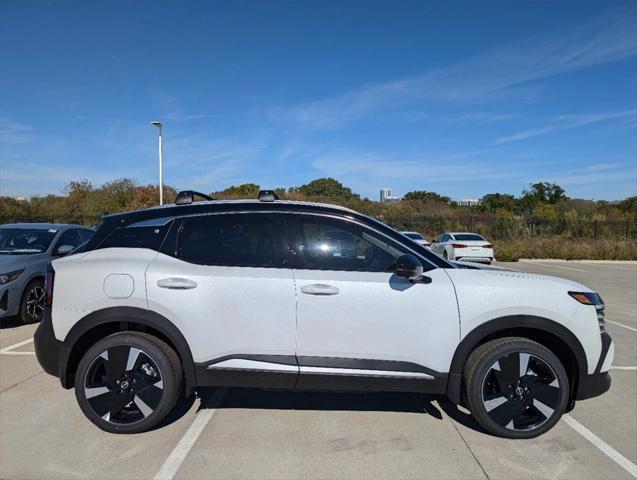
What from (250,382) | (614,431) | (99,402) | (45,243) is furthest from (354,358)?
(45,243)

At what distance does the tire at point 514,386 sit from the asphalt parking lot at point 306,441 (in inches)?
5.9

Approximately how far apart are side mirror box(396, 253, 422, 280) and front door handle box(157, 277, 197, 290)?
5.16 ft

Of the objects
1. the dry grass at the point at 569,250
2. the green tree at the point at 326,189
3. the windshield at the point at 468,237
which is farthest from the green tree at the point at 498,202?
the windshield at the point at 468,237

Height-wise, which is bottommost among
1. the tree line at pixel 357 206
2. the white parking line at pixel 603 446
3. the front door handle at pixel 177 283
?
the white parking line at pixel 603 446

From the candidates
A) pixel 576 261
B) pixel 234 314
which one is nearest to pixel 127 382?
pixel 234 314

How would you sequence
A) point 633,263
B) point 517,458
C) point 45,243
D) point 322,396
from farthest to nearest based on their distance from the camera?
point 633,263 → point 45,243 → point 322,396 → point 517,458

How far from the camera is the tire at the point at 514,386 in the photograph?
316 cm

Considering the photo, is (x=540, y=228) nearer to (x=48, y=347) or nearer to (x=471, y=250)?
(x=471, y=250)

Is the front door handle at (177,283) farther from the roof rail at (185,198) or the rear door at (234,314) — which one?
the roof rail at (185,198)

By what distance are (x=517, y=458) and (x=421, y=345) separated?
3.41 feet

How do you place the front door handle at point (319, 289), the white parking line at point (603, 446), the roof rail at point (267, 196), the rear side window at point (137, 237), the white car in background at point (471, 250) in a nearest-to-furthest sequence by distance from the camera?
1. the white parking line at point (603, 446)
2. the front door handle at point (319, 289)
3. the rear side window at point (137, 237)
4. the roof rail at point (267, 196)
5. the white car in background at point (471, 250)

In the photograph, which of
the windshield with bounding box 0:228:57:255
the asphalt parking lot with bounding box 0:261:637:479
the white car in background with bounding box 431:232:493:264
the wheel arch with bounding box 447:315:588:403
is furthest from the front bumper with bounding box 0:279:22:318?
the white car in background with bounding box 431:232:493:264

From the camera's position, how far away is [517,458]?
299 cm

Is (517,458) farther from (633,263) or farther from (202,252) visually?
(633,263)
